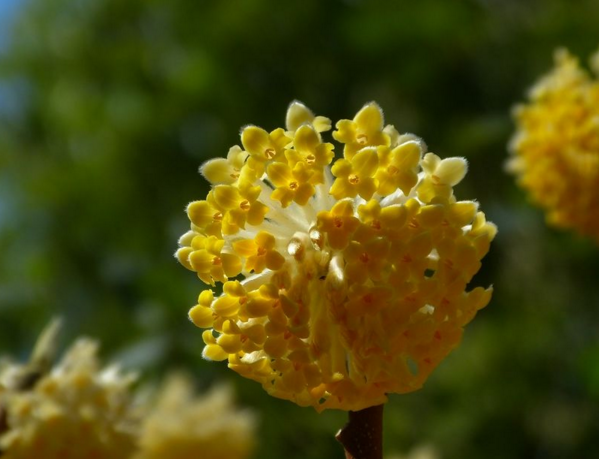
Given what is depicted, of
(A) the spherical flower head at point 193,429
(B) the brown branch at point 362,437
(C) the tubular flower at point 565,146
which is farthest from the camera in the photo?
(A) the spherical flower head at point 193,429

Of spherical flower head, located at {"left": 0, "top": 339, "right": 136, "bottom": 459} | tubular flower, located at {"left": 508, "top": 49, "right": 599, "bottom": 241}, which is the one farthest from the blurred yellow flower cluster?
tubular flower, located at {"left": 508, "top": 49, "right": 599, "bottom": 241}

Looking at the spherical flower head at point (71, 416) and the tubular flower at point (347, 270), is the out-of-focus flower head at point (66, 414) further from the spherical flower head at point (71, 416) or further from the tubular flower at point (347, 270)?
the tubular flower at point (347, 270)

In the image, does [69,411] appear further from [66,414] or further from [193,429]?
[193,429]

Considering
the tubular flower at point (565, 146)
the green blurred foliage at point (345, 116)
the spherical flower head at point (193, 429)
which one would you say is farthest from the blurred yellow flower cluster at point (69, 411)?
the green blurred foliage at point (345, 116)

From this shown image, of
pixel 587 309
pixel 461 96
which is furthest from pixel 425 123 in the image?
pixel 587 309

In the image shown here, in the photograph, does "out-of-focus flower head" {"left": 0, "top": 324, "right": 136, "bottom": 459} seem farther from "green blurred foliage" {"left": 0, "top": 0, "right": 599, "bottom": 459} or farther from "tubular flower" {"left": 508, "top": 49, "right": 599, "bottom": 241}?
"green blurred foliage" {"left": 0, "top": 0, "right": 599, "bottom": 459}

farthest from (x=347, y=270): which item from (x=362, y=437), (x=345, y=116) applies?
(x=345, y=116)

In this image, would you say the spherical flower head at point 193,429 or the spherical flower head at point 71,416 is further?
the spherical flower head at point 193,429
